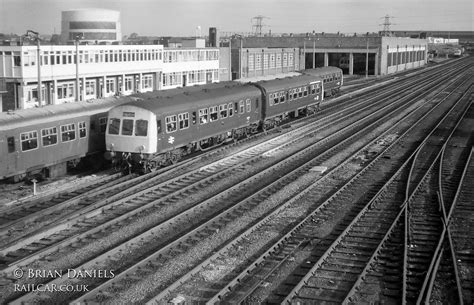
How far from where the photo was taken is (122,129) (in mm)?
22234

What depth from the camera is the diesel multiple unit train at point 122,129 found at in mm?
20141

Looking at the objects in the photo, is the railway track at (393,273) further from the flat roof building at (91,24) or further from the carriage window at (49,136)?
the flat roof building at (91,24)

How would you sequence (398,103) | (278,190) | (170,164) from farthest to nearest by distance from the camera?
(398,103), (170,164), (278,190)

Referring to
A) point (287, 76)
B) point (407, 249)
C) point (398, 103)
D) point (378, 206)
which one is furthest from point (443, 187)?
point (398, 103)

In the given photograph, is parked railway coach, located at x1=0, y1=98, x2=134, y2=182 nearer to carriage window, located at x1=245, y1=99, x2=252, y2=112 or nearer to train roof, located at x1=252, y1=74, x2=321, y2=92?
carriage window, located at x1=245, y1=99, x2=252, y2=112

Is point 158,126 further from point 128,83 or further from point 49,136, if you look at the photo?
point 128,83

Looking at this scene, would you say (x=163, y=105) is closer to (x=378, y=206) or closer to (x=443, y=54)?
(x=378, y=206)

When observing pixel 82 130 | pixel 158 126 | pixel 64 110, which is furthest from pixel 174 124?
pixel 64 110

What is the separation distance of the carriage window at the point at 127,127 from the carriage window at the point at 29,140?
322 centimetres

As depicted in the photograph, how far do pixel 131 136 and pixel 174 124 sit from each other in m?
2.09

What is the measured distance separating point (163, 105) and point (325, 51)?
78146mm

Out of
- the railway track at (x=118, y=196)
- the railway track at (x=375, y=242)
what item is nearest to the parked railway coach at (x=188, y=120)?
the railway track at (x=118, y=196)

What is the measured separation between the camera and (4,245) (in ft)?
45.8

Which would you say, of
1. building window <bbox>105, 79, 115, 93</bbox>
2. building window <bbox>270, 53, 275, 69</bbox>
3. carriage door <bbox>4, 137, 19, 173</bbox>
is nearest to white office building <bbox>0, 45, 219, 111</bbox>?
building window <bbox>105, 79, 115, 93</bbox>
